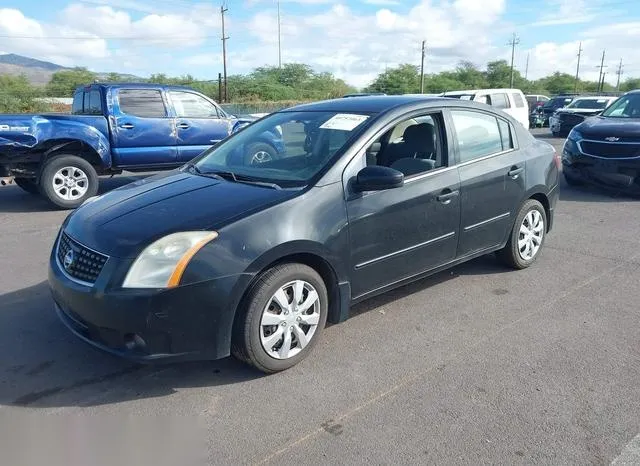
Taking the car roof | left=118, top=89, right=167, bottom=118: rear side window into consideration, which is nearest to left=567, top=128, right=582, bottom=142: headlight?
the car roof

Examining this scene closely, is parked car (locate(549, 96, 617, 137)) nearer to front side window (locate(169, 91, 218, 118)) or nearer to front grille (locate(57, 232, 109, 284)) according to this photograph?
front side window (locate(169, 91, 218, 118))

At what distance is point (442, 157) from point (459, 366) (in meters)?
1.68

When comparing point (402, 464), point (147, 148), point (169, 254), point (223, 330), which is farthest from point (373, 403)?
point (147, 148)

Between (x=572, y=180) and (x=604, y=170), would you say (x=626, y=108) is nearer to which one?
(x=572, y=180)

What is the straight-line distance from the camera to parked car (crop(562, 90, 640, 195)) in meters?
8.44

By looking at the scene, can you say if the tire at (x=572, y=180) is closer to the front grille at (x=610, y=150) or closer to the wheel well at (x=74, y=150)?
the front grille at (x=610, y=150)

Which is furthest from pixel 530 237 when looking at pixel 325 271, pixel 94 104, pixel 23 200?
pixel 23 200

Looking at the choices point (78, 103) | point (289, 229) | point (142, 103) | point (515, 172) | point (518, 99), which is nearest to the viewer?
point (289, 229)

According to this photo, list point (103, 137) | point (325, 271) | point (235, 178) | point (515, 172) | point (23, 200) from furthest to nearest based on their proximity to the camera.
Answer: point (23, 200) → point (103, 137) → point (515, 172) → point (235, 178) → point (325, 271)

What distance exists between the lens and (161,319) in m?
2.99

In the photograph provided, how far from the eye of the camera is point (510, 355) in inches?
143

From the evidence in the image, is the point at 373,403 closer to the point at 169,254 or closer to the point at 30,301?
the point at 169,254

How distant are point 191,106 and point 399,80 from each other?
56.7 m

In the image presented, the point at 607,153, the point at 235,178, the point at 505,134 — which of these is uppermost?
the point at 505,134
